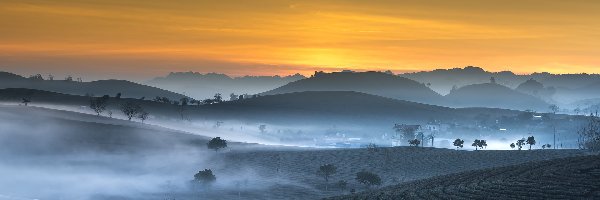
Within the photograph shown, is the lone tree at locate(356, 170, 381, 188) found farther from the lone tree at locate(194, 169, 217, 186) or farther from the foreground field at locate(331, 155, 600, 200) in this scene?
the foreground field at locate(331, 155, 600, 200)

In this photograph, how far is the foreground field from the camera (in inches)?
3844

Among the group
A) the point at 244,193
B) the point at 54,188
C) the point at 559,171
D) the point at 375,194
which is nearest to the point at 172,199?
the point at 244,193

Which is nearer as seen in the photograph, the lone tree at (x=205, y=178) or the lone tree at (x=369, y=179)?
the lone tree at (x=369, y=179)

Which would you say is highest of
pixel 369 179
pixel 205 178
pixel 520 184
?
pixel 520 184

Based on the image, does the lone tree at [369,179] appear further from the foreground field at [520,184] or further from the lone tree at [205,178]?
the foreground field at [520,184]

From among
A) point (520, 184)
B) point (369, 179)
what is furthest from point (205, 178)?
point (520, 184)

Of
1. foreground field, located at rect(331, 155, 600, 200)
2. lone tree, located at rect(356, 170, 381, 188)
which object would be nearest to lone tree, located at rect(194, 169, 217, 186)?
lone tree, located at rect(356, 170, 381, 188)

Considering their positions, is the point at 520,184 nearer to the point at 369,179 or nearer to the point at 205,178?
the point at 369,179

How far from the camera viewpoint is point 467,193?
10394 cm

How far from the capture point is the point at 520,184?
106562 mm

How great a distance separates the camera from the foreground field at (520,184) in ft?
320

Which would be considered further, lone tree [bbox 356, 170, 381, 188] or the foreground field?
lone tree [bbox 356, 170, 381, 188]

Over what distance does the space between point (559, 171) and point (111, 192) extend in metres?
113

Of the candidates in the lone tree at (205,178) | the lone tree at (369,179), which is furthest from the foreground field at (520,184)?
the lone tree at (205,178)
